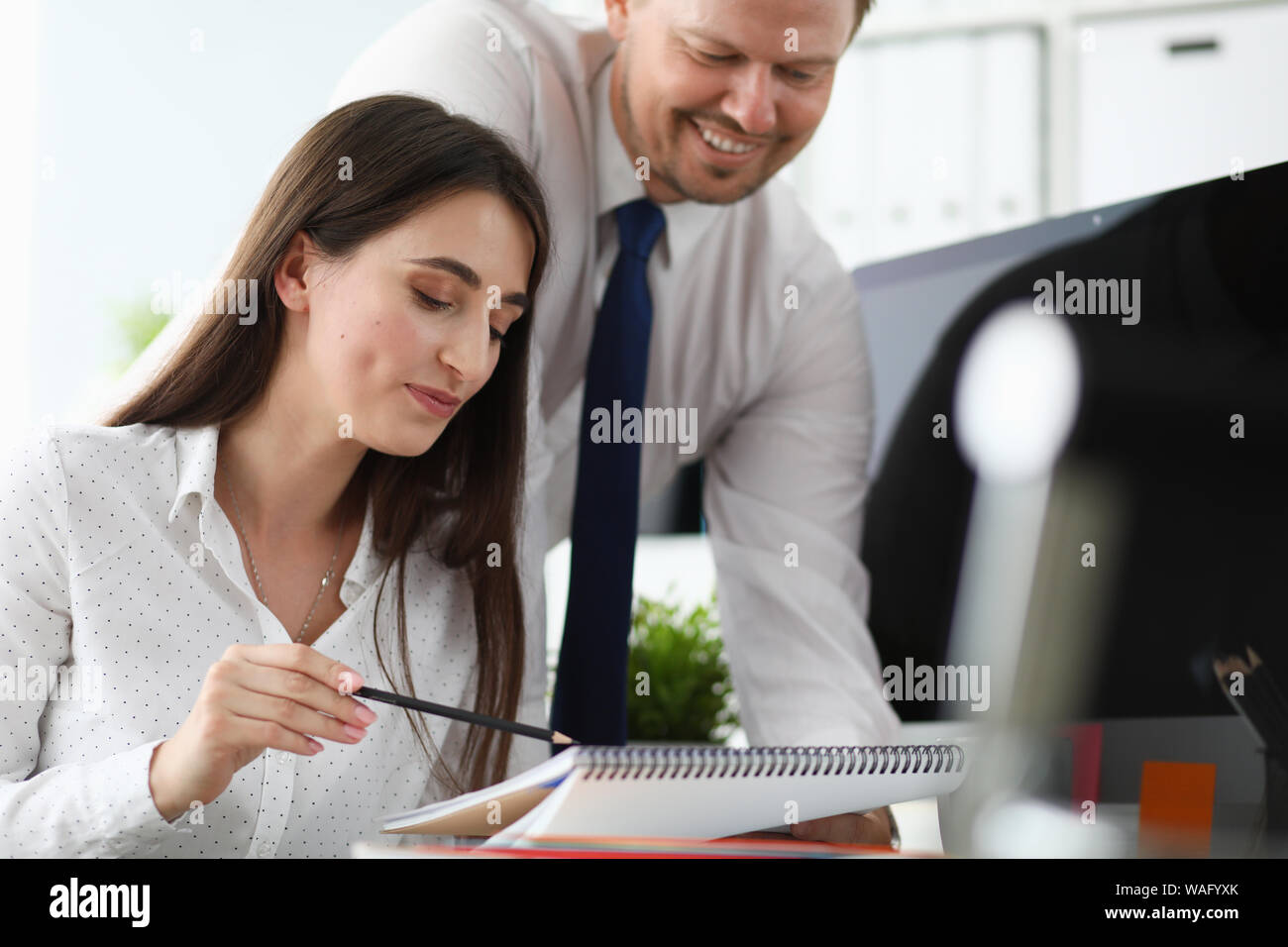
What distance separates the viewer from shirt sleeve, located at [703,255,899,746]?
1524 mm

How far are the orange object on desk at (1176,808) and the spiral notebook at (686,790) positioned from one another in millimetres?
223

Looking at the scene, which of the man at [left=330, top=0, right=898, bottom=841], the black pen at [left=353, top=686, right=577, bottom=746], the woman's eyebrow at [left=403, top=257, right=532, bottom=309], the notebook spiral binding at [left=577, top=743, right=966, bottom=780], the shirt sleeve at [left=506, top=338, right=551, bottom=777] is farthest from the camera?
the man at [left=330, top=0, right=898, bottom=841]

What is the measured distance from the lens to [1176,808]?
0.96m

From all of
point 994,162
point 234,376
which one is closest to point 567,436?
point 234,376

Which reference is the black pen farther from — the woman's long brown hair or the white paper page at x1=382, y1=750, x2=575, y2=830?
the woman's long brown hair

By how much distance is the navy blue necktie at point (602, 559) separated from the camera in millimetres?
1455

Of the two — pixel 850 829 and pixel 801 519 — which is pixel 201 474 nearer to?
pixel 850 829

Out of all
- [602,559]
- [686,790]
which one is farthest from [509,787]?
[602,559]

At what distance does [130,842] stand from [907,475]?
106cm

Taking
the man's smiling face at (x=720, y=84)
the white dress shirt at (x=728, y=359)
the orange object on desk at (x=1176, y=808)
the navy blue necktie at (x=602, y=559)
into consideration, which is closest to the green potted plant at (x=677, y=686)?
the white dress shirt at (x=728, y=359)

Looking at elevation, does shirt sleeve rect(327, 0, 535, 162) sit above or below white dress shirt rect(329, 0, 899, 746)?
above

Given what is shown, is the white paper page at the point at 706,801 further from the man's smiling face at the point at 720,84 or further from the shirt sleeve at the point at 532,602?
the man's smiling face at the point at 720,84

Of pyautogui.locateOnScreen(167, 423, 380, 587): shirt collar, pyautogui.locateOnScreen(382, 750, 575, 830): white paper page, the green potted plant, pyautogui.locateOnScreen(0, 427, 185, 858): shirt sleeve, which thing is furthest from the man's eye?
the green potted plant

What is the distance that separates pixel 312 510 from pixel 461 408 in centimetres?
19
